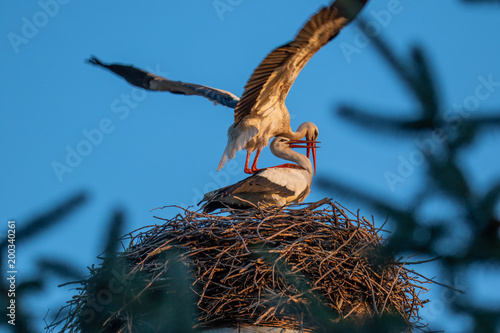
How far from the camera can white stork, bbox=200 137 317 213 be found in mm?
7012

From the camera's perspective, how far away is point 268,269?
539 cm

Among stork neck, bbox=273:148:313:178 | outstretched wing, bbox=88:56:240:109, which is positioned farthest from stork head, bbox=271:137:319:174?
outstretched wing, bbox=88:56:240:109

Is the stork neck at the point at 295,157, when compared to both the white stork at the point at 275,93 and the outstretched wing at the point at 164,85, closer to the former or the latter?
the white stork at the point at 275,93

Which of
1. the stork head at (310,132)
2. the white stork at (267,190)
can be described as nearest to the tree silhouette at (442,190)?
the white stork at (267,190)

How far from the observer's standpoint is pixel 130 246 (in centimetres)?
638

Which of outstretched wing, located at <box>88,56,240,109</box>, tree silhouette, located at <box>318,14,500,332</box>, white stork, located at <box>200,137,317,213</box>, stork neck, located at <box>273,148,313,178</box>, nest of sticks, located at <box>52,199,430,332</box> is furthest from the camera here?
outstretched wing, located at <box>88,56,240,109</box>

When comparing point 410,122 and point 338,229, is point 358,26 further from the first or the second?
point 338,229

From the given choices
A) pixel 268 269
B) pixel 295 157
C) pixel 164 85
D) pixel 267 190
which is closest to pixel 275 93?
pixel 295 157

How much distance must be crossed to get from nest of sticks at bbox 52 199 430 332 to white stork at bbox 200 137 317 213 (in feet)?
2.24

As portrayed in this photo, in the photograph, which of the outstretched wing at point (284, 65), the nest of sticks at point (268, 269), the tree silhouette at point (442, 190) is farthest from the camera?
the outstretched wing at point (284, 65)

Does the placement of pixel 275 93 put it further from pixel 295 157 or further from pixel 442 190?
pixel 442 190

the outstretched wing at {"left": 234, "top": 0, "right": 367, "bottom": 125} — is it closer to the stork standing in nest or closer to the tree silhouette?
the stork standing in nest

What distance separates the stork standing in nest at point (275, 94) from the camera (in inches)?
304

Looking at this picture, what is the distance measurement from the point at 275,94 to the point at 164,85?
243 centimetres
